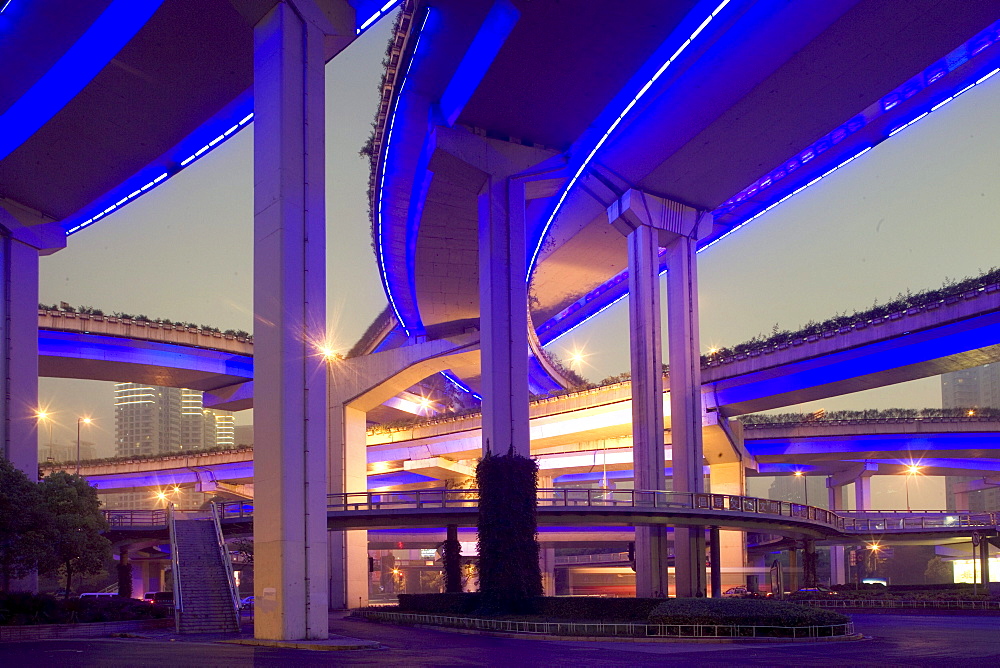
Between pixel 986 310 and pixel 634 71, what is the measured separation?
798 inches

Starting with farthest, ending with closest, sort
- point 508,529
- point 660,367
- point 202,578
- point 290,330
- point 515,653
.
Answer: point 660,367
point 508,529
point 202,578
point 290,330
point 515,653

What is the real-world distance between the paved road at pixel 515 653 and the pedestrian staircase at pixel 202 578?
1964mm

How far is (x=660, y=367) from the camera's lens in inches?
1957

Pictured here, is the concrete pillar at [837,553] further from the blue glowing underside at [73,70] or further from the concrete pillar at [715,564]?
the blue glowing underside at [73,70]

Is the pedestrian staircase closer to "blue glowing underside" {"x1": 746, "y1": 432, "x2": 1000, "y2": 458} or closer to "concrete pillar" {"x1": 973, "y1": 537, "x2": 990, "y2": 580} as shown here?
"concrete pillar" {"x1": 973, "y1": 537, "x2": 990, "y2": 580}

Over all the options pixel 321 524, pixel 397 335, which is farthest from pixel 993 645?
Answer: pixel 397 335

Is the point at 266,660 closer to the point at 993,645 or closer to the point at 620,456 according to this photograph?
the point at 993,645

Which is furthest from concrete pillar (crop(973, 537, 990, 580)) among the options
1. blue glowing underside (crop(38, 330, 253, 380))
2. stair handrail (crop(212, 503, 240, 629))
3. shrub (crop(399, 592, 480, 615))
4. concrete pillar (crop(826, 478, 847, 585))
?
stair handrail (crop(212, 503, 240, 629))

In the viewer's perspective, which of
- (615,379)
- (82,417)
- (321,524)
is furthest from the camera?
(82,417)

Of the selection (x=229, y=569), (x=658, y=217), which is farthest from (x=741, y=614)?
(x=658, y=217)

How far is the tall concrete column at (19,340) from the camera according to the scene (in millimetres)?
39031

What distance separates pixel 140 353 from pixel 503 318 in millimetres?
27185

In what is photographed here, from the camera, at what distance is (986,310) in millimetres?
45219

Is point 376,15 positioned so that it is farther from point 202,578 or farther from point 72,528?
point 72,528
